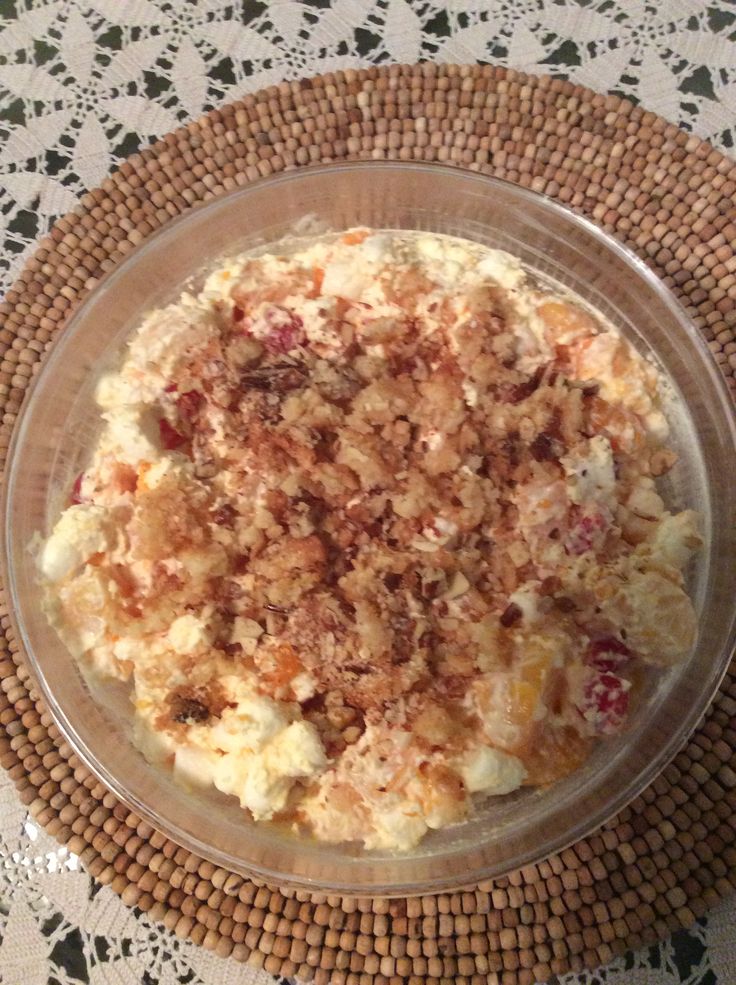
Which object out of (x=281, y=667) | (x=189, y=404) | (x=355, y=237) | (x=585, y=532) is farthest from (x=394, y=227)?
(x=281, y=667)

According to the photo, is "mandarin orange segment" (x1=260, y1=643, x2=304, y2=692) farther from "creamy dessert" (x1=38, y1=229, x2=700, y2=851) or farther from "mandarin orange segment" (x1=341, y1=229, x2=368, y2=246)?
"mandarin orange segment" (x1=341, y1=229, x2=368, y2=246)

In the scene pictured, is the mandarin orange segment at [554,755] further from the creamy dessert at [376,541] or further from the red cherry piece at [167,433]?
the red cherry piece at [167,433]

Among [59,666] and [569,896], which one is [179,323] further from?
[569,896]

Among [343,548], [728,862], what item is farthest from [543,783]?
[343,548]

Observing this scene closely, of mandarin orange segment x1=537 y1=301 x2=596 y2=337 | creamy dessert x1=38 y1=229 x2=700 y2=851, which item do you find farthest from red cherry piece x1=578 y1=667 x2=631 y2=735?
mandarin orange segment x1=537 y1=301 x2=596 y2=337

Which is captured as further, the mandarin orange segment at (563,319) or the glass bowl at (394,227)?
the mandarin orange segment at (563,319)

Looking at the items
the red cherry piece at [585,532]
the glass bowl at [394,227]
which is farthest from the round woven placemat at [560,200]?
the red cherry piece at [585,532]
